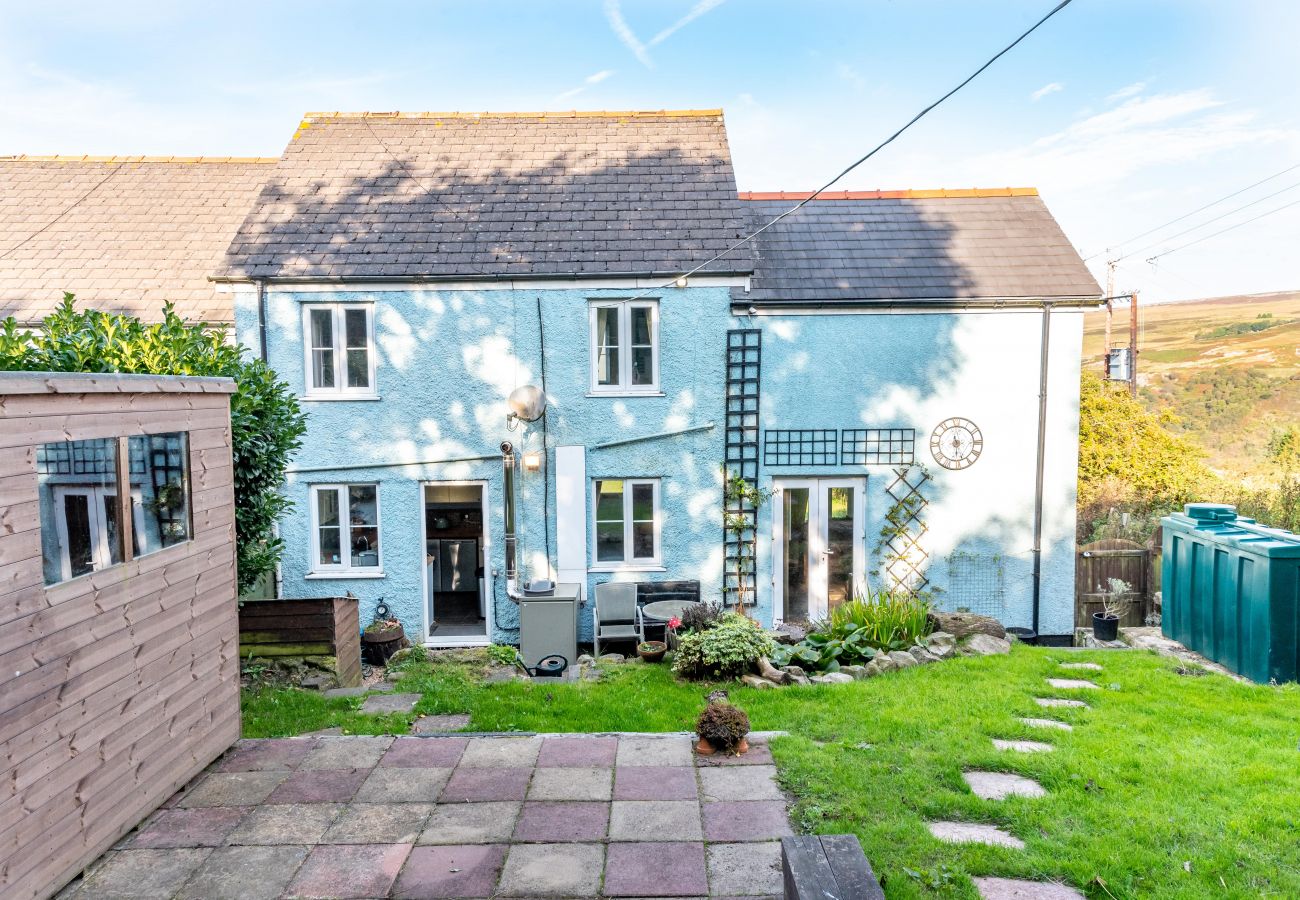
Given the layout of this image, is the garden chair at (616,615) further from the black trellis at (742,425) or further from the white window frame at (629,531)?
the black trellis at (742,425)

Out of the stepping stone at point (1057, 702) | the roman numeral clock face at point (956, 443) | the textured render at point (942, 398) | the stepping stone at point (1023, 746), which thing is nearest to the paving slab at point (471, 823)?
the stepping stone at point (1023, 746)

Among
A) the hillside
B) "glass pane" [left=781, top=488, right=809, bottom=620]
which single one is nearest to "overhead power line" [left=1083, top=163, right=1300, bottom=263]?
the hillside

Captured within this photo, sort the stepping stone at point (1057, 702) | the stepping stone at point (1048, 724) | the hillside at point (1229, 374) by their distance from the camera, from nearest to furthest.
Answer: the stepping stone at point (1048, 724), the stepping stone at point (1057, 702), the hillside at point (1229, 374)

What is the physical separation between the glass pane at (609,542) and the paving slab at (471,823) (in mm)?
6659

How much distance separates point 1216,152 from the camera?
90.7ft

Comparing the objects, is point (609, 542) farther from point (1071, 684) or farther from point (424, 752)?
point (1071, 684)

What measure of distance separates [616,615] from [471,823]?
6306mm

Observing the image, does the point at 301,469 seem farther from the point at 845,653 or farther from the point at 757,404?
the point at 845,653

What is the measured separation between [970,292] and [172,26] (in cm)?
1368

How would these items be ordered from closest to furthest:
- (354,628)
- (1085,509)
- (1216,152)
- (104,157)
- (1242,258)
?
(354,628) → (104,157) → (1085,509) → (1216,152) → (1242,258)

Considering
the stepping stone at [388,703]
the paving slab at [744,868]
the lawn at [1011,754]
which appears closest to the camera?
the paving slab at [744,868]

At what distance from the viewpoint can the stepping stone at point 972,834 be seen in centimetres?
469

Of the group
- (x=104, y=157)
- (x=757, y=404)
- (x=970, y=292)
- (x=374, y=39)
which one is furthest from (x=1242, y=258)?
(x=104, y=157)

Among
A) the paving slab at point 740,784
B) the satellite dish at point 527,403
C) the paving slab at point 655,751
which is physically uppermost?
the satellite dish at point 527,403
